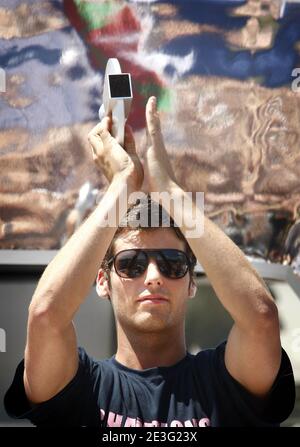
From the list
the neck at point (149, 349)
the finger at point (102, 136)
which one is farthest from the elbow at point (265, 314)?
the finger at point (102, 136)

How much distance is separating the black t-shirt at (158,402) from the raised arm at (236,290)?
0.10 feet

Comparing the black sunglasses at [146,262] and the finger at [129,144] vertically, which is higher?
the finger at [129,144]

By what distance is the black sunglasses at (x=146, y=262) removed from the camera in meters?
1.45

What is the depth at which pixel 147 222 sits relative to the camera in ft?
4.91

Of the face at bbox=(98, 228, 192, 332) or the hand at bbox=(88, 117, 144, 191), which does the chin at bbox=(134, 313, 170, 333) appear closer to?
the face at bbox=(98, 228, 192, 332)

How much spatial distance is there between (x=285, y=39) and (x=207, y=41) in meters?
0.22

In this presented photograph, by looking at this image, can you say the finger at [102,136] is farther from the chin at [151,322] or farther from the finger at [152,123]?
the chin at [151,322]

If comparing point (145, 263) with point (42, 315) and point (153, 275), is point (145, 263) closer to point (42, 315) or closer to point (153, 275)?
point (153, 275)

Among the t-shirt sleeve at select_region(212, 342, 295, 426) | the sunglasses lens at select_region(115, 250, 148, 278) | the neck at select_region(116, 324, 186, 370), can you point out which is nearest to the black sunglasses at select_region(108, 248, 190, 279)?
the sunglasses lens at select_region(115, 250, 148, 278)

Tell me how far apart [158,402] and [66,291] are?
30cm

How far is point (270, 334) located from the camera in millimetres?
1339

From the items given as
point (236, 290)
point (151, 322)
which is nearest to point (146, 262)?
point (151, 322)
